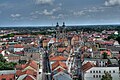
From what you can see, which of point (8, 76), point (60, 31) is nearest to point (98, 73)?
point (8, 76)

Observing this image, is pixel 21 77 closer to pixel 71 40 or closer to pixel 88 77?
pixel 88 77

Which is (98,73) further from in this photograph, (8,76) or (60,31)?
(60,31)

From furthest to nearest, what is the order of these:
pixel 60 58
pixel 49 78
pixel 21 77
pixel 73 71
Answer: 1. pixel 60 58
2. pixel 73 71
3. pixel 49 78
4. pixel 21 77

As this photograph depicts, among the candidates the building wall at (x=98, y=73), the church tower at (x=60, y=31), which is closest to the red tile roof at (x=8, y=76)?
the building wall at (x=98, y=73)

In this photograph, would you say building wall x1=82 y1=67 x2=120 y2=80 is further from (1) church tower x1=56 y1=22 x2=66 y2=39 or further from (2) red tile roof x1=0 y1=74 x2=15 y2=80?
(1) church tower x1=56 y1=22 x2=66 y2=39

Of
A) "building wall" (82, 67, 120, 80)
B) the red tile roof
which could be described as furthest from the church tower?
the red tile roof

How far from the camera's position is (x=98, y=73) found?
51156 mm

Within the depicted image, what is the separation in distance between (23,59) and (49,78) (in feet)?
85.9

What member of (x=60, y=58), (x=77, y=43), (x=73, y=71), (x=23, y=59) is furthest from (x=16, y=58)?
(x=77, y=43)

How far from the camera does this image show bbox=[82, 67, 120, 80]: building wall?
51219 millimetres

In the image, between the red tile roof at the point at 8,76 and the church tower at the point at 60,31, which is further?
the church tower at the point at 60,31

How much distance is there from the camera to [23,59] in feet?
265

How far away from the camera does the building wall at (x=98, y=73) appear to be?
168 feet

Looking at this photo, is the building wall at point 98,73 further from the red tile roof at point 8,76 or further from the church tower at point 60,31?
the church tower at point 60,31
